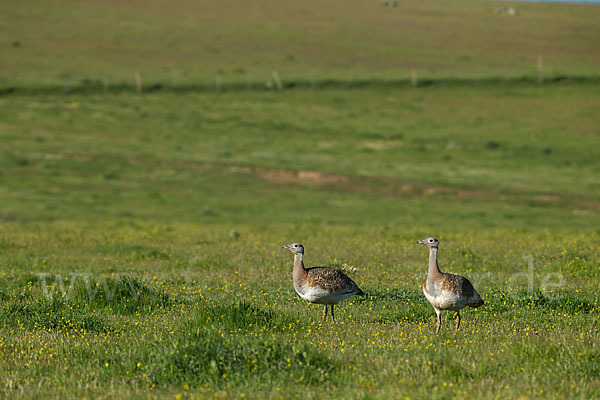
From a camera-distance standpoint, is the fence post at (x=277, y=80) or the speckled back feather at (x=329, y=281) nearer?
the speckled back feather at (x=329, y=281)

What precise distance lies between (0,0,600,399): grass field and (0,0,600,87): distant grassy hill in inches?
23.8

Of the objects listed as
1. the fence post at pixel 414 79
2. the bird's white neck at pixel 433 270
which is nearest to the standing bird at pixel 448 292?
the bird's white neck at pixel 433 270

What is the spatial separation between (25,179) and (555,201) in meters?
29.7

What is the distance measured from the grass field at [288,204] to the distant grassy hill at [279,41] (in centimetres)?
60

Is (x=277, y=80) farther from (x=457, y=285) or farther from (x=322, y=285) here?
(x=457, y=285)

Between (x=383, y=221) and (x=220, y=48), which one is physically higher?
(x=220, y=48)

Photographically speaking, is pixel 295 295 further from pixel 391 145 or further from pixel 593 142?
pixel 593 142

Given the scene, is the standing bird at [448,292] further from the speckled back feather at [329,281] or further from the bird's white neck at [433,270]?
the speckled back feather at [329,281]

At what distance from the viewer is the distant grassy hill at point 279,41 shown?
76688 millimetres

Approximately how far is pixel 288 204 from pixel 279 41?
194 feet

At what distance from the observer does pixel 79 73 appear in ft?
242

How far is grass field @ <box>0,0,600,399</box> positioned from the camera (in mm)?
8891

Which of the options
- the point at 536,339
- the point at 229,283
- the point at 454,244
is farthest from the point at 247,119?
the point at 536,339

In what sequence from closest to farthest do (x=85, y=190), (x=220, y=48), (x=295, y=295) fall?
(x=295, y=295) < (x=85, y=190) < (x=220, y=48)
